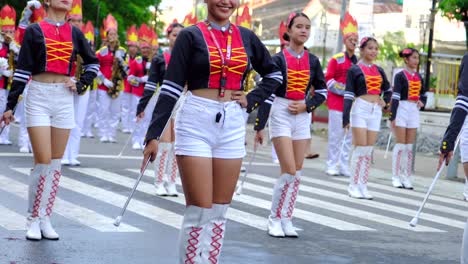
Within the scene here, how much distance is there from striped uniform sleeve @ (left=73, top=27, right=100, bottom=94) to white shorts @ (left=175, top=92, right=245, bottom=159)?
2646mm

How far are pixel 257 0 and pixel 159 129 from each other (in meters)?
72.5

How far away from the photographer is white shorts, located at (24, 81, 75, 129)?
27.9 ft

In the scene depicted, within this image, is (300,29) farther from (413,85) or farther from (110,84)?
(110,84)

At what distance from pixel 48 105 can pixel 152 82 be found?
4.07m

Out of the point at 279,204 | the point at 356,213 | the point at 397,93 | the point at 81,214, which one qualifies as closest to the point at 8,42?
the point at 397,93

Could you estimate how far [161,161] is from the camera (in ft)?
41.4

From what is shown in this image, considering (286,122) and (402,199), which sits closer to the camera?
(286,122)

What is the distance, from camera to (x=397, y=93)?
1569cm

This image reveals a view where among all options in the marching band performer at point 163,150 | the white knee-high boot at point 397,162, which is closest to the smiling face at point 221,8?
the marching band performer at point 163,150

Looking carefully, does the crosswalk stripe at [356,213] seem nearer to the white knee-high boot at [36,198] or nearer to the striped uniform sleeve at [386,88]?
the striped uniform sleeve at [386,88]

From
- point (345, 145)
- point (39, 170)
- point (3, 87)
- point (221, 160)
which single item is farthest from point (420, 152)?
point (221, 160)

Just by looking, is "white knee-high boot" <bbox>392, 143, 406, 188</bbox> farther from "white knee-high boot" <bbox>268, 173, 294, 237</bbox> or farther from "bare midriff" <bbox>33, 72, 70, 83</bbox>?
"bare midriff" <bbox>33, 72, 70, 83</bbox>

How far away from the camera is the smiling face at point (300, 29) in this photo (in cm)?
978

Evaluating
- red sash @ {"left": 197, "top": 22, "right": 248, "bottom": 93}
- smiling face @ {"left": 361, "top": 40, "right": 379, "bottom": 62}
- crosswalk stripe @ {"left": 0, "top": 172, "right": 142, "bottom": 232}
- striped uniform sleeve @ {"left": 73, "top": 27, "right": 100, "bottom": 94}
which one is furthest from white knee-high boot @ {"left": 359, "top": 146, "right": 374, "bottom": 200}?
red sash @ {"left": 197, "top": 22, "right": 248, "bottom": 93}
